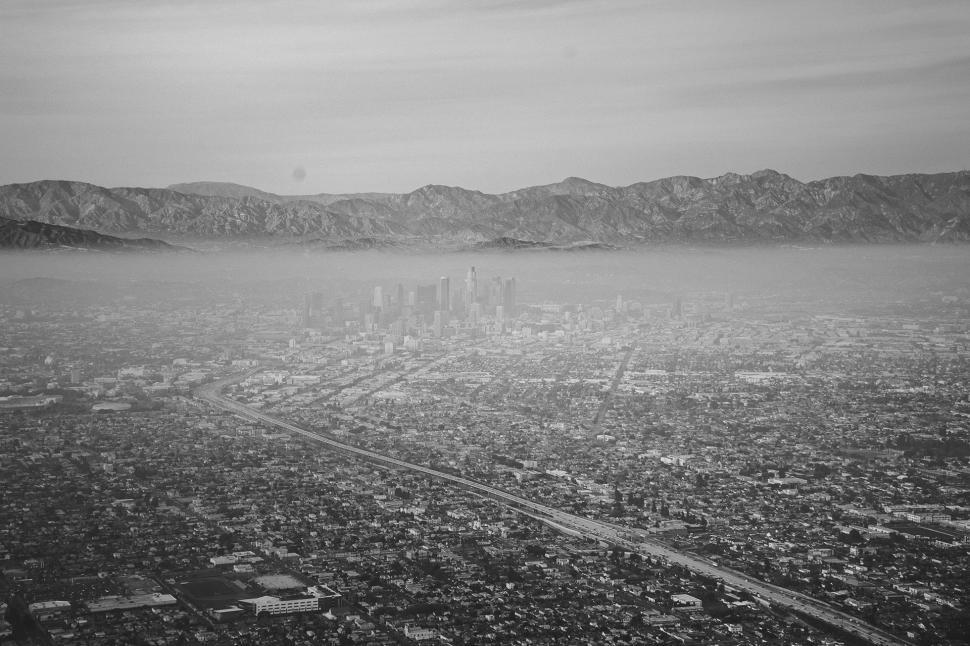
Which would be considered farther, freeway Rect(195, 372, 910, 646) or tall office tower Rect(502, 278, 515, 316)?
tall office tower Rect(502, 278, 515, 316)

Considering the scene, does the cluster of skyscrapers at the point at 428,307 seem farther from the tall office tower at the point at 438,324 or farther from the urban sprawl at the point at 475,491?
the urban sprawl at the point at 475,491

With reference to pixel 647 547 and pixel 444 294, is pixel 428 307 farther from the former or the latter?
pixel 647 547

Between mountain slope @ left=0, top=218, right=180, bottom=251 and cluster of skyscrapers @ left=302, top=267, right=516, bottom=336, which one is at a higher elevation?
mountain slope @ left=0, top=218, right=180, bottom=251

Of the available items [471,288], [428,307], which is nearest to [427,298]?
[428,307]

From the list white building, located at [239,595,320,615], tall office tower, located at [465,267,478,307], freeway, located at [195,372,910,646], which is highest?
tall office tower, located at [465,267,478,307]

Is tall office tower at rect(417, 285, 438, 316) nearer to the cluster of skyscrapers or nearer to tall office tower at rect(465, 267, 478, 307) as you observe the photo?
the cluster of skyscrapers

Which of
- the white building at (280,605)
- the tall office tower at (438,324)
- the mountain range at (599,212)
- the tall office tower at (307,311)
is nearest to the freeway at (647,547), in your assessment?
the white building at (280,605)

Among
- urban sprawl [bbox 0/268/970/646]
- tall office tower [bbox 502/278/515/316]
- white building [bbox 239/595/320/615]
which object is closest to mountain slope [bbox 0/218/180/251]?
urban sprawl [bbox 0/268/970/646]
